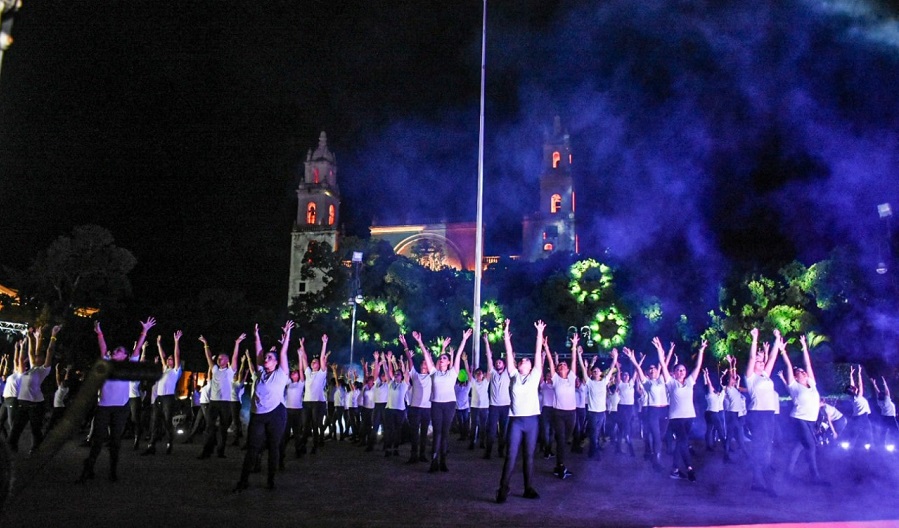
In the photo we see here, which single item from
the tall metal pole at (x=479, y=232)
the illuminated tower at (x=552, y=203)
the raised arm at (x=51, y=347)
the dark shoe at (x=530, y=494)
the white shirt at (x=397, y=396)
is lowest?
the dark shoe at (x=530, y=494)

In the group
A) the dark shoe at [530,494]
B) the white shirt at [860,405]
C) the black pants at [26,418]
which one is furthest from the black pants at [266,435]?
the white shirt at [860,405]

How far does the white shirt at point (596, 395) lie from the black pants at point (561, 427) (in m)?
1.71

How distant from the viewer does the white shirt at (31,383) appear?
13.0 metres

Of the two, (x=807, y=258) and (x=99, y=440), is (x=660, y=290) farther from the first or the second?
(x=99, y=440)

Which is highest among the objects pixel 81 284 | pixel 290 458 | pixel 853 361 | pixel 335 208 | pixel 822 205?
pixel 335 208

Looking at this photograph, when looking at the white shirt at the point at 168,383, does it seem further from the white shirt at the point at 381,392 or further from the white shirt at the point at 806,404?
the white shirt at the point at 806,404

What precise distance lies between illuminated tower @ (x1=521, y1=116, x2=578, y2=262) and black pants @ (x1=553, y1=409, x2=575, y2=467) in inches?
2531

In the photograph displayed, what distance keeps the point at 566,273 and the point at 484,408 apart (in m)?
30.8

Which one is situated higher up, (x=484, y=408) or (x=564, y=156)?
(x=564, y=156)

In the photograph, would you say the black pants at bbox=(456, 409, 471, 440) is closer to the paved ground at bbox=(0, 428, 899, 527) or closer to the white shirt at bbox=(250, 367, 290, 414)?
the paved ground at bbox=(0, 428, 899, 527)

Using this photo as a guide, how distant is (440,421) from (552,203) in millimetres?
69950

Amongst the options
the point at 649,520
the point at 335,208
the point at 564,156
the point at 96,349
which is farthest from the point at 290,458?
the point at 335,208

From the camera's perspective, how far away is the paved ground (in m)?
7.43

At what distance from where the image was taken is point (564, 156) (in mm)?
81062
